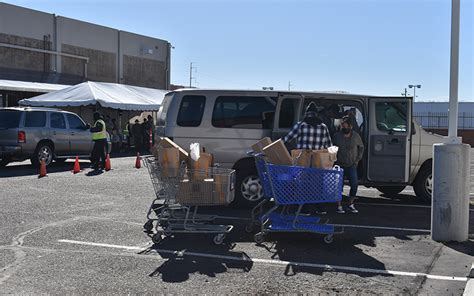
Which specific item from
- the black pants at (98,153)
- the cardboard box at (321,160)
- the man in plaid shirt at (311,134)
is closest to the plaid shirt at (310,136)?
the man in plaid shirt at (311,134)

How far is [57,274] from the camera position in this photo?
5.86 m

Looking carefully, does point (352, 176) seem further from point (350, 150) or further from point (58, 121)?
point (58, 121)

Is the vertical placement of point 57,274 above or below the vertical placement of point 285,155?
below

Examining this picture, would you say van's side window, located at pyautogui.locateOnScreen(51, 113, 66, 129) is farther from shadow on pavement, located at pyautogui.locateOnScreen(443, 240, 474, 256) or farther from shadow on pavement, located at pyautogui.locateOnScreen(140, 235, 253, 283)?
shadow on pavement, located at pyautogui.locateOnScreen(443, 240, 474, 256)

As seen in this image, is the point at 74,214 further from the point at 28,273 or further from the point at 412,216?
the point at 412,216

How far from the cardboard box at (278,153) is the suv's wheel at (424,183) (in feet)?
13.6

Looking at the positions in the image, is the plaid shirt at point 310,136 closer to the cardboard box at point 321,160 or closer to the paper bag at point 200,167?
the cardboard box at point 321,160

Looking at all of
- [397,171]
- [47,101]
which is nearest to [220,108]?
[397,171]

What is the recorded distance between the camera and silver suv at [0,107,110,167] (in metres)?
16.4

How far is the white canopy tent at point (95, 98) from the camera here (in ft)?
81.6

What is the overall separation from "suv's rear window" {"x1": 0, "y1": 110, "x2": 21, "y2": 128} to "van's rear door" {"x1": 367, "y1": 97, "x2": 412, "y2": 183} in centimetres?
1138

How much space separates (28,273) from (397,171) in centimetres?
683

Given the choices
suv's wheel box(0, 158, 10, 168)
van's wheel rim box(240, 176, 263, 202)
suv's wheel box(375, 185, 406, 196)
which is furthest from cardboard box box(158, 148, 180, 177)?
suv's wheel box(0, 158, 10, 168)

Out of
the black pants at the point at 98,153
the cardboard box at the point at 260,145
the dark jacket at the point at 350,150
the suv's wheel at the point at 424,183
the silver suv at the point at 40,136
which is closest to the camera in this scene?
the cardboard box at the point at 260,145
